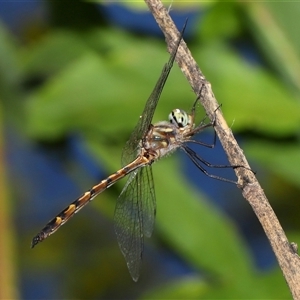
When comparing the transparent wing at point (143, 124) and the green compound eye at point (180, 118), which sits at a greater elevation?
the transparent wing at point (143, 124)

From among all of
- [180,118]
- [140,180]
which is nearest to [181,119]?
[180,118]

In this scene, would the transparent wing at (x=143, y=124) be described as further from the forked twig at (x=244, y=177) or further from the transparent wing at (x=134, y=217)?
the forked twig at (x=244, y=177)

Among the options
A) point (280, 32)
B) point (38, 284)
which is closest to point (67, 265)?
point (38, 284)

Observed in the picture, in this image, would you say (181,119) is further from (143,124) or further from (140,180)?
(140,180)

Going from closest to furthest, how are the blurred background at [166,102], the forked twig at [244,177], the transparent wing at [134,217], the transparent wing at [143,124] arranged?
the forked twig at [244,177] → the transparent wing at [143,124] → the transparent wing at [134,217] → the blurred background at [166,102]

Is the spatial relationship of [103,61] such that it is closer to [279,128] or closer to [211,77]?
[211,77]

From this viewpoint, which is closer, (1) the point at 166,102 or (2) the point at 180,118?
(2) the point at 180,118

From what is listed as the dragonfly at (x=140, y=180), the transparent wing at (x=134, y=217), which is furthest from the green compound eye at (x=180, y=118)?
the transparent wing at (x=134, y=217)
